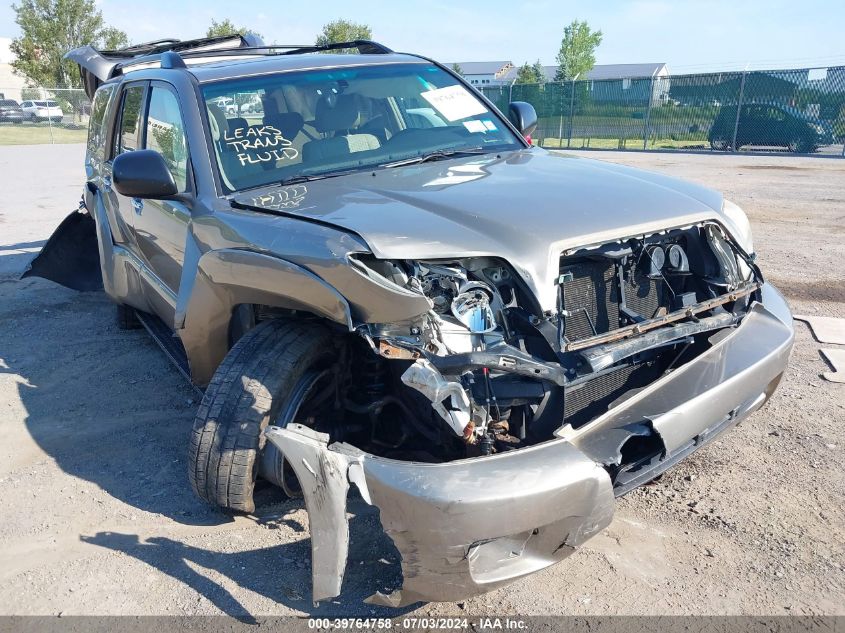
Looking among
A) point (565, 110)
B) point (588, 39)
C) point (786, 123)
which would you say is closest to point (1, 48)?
point (588, 39)

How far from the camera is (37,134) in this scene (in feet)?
109

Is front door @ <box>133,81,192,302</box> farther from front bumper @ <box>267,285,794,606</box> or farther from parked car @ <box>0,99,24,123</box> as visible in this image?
parked car @ <box>0,99,24,123</box>

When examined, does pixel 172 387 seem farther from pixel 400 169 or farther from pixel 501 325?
pixel 501 325

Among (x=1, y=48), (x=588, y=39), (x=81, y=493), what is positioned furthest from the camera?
(x=1, y=48)

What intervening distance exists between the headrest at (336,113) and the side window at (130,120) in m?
1.36

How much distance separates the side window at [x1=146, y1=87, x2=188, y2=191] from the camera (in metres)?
3.67

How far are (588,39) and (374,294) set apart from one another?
61952 mm

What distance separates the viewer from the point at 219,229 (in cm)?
319

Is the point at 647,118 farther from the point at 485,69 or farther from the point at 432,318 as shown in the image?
the point at 485,69

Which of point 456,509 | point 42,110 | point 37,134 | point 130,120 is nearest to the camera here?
point 456,509

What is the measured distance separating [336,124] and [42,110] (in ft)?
125

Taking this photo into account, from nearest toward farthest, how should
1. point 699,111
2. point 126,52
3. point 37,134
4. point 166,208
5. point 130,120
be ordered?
point 166,208 → point 130,120 → point 126,52 → point 699,111 → point 37,134

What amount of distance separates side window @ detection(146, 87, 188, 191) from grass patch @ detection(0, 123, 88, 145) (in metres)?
29.5

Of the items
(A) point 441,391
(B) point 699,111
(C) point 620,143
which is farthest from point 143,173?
(C) point 620,143
